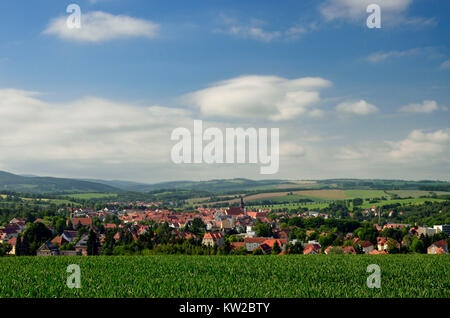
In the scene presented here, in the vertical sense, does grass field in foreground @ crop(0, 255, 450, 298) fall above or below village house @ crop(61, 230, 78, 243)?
above

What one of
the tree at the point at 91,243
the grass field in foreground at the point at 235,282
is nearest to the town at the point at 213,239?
the tree at the point at 91,243

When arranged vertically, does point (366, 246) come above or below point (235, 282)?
below

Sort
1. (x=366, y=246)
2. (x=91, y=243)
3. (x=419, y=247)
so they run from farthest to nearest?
(x=366, y=246) < (x=419, y=247) < (x=91, y=243)

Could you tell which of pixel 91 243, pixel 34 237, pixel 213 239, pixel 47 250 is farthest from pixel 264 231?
pixel 91 243

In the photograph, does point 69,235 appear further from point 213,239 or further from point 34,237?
point 213,239

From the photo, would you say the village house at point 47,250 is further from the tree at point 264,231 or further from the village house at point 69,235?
the tree at point 264,231

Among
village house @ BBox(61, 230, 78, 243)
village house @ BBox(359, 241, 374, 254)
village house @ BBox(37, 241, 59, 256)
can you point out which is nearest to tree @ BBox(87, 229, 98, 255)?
village house @ BBox(37, 241, 59, 256)

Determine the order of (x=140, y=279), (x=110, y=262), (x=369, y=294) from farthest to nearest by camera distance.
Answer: (x=110, y=262) → (x=140, y=279) → (x=369, y=294)

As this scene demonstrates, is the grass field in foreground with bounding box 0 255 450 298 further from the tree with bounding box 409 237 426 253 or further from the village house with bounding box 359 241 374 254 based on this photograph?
the village house with bounding box 359 241 374 254

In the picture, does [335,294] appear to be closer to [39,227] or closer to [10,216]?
[39,227]
